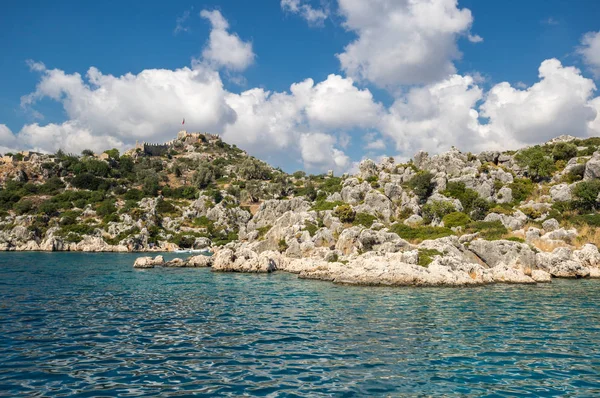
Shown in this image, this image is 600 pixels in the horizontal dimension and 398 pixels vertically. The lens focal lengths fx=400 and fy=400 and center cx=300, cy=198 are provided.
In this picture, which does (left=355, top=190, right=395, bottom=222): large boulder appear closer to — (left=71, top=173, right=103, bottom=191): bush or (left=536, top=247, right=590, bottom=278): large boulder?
(left=536, top=247, right=590, bottom=278): large boulder

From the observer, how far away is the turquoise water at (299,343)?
11.9 meters

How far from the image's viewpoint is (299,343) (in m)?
16.8

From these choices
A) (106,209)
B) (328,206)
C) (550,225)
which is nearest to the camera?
(550,225)

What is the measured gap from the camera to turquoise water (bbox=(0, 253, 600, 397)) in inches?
470

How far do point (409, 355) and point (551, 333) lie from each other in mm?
8390

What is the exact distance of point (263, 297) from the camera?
29.9m

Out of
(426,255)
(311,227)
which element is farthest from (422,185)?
(426,255)

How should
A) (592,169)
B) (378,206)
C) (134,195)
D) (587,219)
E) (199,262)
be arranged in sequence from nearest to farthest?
(587,219), (199,262), (592,169), (378,206), (134,195)

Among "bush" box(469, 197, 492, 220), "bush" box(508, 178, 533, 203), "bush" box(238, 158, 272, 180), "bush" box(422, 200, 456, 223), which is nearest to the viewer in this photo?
"bush" box(469, 197, 492, 220)

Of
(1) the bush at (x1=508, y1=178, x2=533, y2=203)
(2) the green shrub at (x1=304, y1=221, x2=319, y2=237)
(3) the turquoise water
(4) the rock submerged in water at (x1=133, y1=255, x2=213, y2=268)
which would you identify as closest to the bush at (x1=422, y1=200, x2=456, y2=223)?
(1) the bush at (x1=508, y1=178, x2=533, y2=203)

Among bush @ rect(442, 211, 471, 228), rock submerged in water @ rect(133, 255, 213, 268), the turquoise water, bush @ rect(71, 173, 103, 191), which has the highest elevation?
bush @ rect(71, 173, 103, 191)

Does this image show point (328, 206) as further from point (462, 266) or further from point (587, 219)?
point (587, 219)

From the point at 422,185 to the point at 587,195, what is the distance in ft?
82.1

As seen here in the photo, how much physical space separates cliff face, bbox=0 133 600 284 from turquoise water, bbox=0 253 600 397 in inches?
486
